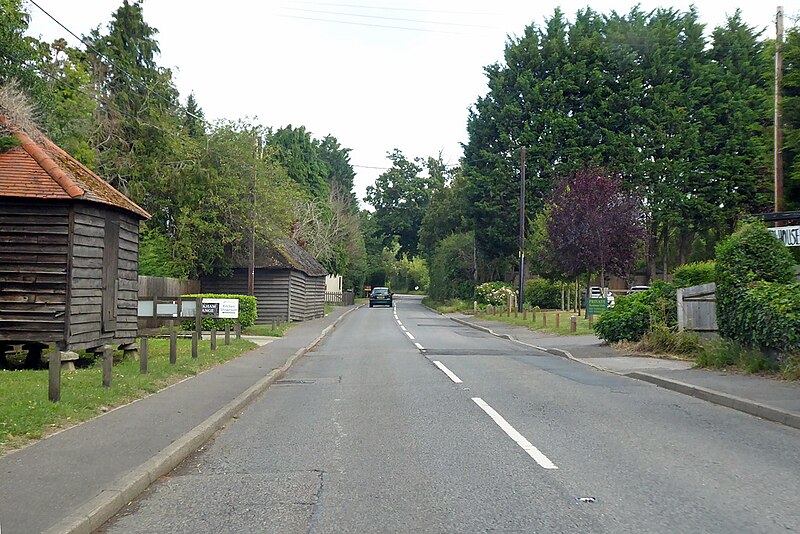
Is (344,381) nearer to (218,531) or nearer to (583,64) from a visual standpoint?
(218,531)

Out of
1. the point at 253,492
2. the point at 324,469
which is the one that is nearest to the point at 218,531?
the point at 253,492

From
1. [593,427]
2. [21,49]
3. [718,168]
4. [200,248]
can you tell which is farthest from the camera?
[718,168]

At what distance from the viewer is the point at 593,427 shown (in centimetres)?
948

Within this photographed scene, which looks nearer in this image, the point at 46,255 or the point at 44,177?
the point at 46,255

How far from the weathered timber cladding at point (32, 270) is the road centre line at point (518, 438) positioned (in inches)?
349

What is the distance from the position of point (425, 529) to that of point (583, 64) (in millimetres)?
47249

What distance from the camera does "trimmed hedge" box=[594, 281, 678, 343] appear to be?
66.7ft

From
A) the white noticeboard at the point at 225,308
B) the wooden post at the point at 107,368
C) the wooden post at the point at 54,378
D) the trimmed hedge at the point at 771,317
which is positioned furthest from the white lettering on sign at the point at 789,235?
the white noticeboard at the point at 225,308

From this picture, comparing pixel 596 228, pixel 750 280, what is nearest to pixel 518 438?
pixel 750 280

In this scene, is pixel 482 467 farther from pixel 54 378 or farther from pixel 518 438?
pixel 54 378

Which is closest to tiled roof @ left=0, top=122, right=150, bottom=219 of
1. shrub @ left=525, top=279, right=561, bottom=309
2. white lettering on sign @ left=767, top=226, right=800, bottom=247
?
white lettering on sign @ left=767, top=226, right=800, bottom=247

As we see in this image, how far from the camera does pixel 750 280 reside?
1504 cm

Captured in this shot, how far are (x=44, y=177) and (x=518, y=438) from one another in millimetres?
11671

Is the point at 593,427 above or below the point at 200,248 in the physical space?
below
